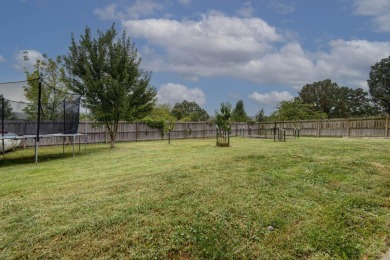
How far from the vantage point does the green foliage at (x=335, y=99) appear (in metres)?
39.5

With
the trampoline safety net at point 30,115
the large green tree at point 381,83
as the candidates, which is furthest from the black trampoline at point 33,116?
the large green tree at point 381,83

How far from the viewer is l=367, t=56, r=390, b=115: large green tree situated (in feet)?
106

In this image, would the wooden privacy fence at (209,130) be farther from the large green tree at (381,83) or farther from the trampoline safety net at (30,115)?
the large green tree at (381,83)

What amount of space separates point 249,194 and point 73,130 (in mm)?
7754

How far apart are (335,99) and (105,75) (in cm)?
3879

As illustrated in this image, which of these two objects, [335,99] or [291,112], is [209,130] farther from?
[335,99]

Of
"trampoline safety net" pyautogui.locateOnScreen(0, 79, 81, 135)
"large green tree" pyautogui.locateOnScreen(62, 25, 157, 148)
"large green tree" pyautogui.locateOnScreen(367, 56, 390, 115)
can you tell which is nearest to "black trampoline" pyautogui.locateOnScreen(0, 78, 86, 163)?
"trampoline safety net" pyautogui.locateOnScreen(0, 79, 81, 135)

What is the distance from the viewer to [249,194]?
11.6 feet

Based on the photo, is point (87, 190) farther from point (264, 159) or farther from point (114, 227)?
point (264, 159)

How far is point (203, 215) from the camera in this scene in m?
2.93

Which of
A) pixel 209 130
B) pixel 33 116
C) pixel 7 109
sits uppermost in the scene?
pixel 7 109

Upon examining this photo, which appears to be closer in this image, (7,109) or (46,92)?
(7,109)

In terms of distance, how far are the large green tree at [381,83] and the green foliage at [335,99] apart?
3.15m

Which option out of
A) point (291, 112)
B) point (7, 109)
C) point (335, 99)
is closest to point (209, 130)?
point (291, 112)
